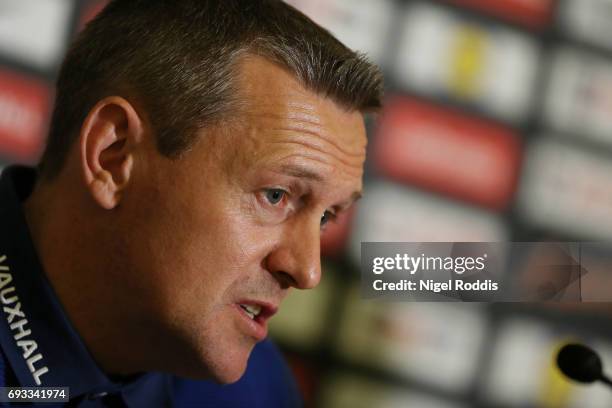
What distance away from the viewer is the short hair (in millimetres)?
796

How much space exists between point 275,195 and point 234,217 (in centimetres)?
6

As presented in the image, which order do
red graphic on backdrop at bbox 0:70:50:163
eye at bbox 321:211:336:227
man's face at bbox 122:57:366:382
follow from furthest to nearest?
red graphic on backdrop at bbox 0:70:50:163 → eye at bbox 321:211:336:227 → man's face at bbox 122:57:366:382

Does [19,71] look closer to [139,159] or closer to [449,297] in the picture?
[139,159]

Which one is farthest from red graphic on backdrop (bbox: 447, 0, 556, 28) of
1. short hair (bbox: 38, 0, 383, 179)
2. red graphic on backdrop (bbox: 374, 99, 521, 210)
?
short hair (bbox: 38, 0, 383, 179)

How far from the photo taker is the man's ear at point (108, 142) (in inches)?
31.2

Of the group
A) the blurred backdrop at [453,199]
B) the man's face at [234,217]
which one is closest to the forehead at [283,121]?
the man's face at [234,217]

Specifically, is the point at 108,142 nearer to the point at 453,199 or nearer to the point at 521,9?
the point at 453,199

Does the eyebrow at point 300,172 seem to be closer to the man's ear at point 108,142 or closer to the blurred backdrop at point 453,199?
the man's ear at point 108,142

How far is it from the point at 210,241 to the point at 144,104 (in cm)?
18

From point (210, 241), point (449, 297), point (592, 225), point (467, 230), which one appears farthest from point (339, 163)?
point (592, 225)

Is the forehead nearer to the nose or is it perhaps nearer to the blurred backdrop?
the nose

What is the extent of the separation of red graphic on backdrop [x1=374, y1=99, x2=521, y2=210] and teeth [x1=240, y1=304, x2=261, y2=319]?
0.49 m

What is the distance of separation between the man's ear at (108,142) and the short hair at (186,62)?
0.02m

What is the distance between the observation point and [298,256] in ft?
2.64
